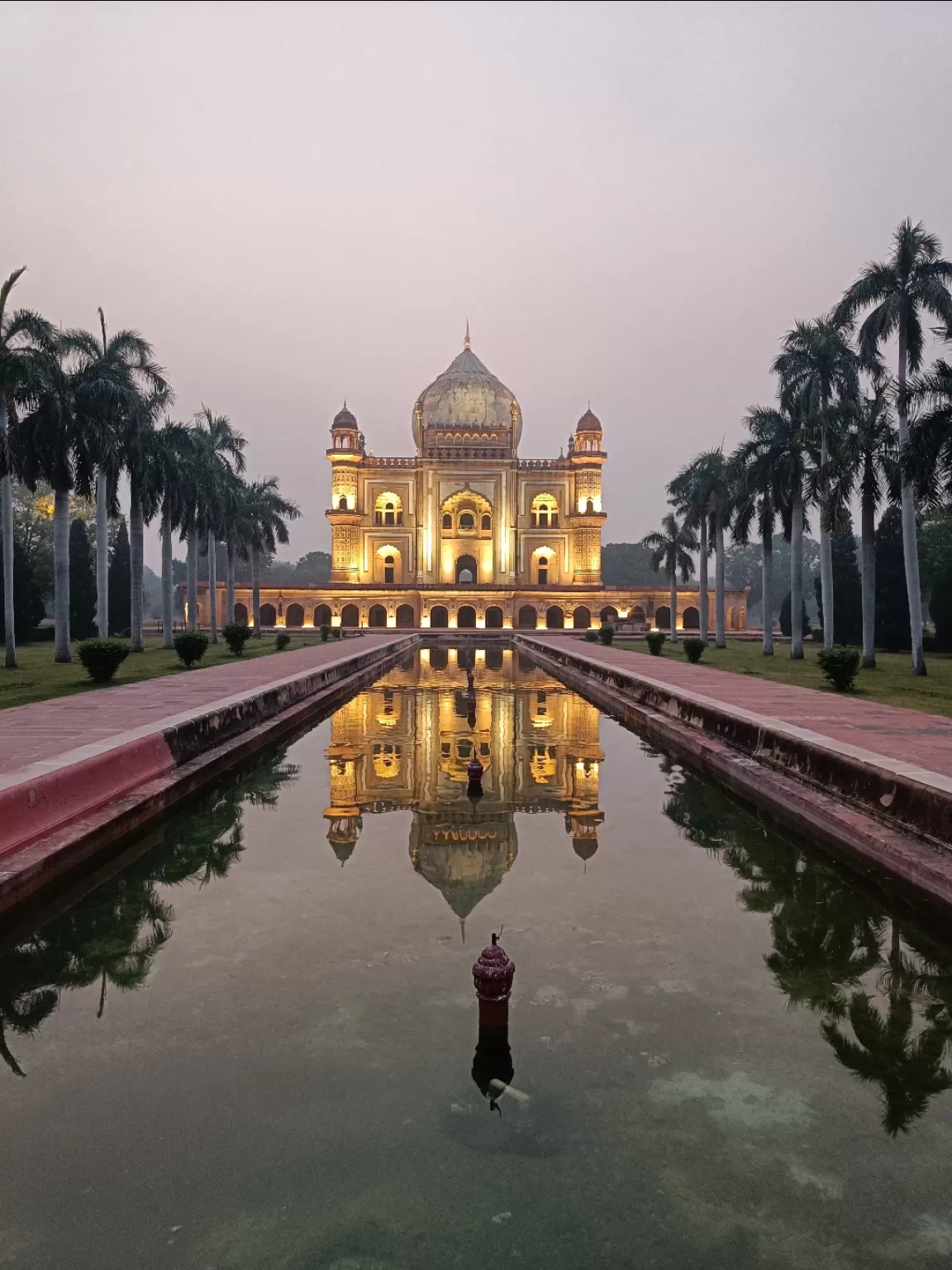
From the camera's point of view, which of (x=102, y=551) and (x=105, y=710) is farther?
(x=102, y=551)

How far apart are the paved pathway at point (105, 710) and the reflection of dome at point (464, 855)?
10.4 ft

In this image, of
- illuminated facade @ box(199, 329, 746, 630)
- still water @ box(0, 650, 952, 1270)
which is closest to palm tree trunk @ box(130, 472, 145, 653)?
still water @ box(0, 650, 952, 1270)

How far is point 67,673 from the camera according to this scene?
17.8 meters

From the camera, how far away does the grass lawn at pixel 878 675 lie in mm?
13283

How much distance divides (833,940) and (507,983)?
216 centimetres

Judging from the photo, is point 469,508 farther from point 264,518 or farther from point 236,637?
point 236,637

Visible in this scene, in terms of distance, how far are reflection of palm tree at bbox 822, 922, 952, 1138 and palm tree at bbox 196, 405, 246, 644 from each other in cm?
2961

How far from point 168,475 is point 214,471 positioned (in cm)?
577

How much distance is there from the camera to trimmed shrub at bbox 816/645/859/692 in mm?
14116

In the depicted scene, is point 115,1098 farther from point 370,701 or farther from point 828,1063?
point 370,701

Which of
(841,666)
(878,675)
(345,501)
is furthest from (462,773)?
(345,501)

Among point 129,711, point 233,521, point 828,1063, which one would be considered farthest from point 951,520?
point 828,1063

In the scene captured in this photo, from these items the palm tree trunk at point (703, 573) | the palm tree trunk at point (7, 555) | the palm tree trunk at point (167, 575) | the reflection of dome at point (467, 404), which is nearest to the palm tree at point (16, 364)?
the palm tree trunk at point (7, 555)

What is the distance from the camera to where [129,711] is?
33.4ft
